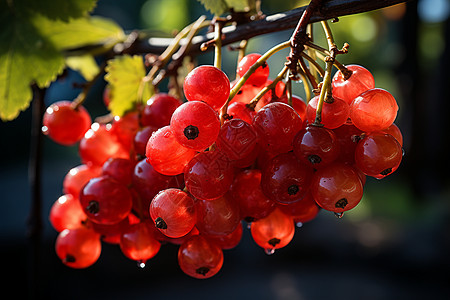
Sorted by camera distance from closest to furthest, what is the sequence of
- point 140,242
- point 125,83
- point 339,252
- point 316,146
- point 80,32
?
1. point 316,146
2. point 140,242
3. point 125,83
4. point 80,32
5. point 339,252

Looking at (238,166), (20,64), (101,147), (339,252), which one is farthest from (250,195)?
(339,252)

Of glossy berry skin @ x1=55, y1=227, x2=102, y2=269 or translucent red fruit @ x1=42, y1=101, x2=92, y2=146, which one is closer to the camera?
glossy berry skin @ x1=55, y1=227, x2=102, y2=269

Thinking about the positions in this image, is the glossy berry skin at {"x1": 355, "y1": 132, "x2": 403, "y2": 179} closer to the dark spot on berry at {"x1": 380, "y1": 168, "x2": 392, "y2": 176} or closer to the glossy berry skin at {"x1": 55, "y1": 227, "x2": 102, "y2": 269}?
the dark spot on berry at {"x1": 380, "y1": 168, "x2": 392, "y2": 176}

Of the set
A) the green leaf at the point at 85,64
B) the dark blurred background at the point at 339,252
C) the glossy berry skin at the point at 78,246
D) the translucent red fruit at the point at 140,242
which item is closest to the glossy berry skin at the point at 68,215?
the glossy berry skin at the point at 78,246

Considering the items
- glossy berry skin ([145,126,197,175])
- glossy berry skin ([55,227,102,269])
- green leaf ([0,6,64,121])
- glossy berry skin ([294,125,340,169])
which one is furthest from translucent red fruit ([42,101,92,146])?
glossy berry skin ([294,125,340,169])

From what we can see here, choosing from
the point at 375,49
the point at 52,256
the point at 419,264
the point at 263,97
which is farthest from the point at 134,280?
the point at 375,49

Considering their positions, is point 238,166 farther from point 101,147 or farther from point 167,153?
point 101,147
